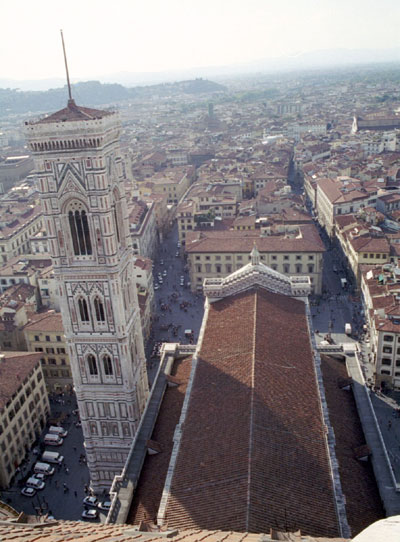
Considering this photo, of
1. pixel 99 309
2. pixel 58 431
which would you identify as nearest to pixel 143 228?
pixel 58 431

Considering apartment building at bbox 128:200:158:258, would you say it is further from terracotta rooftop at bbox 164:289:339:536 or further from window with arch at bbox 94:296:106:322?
terracotta rooftop at bbox 164:289:339:536

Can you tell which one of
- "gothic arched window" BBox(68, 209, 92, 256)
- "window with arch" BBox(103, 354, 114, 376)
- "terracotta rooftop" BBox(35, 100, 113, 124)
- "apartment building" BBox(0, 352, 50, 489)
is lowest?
"apartment building" BBox(0, 352, 50, 489)

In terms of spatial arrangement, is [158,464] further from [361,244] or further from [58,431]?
[361,244]

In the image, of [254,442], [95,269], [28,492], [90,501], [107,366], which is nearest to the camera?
[254,442]

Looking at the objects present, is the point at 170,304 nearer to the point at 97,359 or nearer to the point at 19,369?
the point at 19,369

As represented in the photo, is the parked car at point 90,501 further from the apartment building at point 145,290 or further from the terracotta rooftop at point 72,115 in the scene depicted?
the terracotta rooftop at point 72,115

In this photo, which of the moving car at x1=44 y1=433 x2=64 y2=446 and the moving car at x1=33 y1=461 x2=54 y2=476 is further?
the moving car at x1=44 y1=433 x2=64 y2=446

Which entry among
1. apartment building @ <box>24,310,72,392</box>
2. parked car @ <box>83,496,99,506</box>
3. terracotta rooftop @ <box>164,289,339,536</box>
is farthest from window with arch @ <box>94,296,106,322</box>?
apartment building @ <box>24,310,72,392</box>
